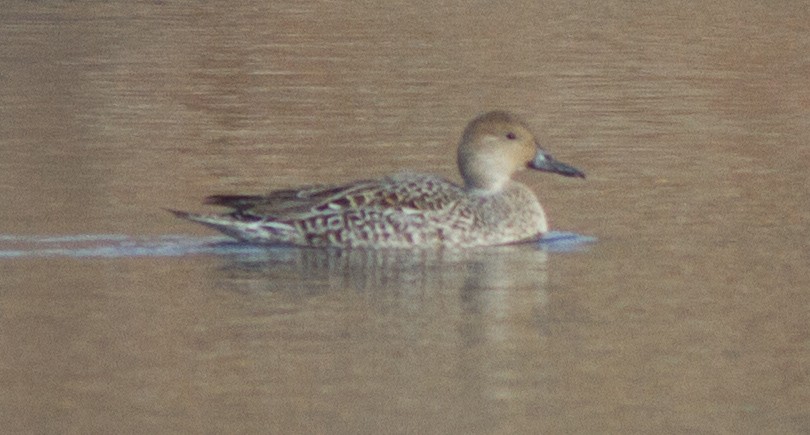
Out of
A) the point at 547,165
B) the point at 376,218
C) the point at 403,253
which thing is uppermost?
the point at 547,165

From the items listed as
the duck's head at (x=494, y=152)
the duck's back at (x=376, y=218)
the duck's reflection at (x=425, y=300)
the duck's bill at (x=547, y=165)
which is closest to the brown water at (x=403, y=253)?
the duck's reflection at (x=425, y=300)

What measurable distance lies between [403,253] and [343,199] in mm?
454

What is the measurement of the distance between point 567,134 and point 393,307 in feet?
19.4

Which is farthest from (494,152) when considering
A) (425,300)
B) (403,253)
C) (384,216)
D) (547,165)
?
(425,300)

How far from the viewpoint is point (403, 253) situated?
11969 mm

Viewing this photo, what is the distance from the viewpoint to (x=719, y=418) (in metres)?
8.12

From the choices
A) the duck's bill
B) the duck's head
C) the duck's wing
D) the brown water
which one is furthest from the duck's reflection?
the duck's bill

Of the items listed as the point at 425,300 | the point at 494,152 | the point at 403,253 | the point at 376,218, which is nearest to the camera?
the point at 425,300

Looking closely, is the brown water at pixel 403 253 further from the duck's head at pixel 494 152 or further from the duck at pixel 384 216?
the duck's head at pixel 494 152

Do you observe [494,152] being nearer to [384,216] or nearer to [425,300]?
[384,216]

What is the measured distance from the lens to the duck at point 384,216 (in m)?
12.1

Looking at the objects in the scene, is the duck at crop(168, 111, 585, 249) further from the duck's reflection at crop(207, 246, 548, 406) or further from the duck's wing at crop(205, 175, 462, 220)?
the duck's reflection at crop(207, 246, 548, 406)

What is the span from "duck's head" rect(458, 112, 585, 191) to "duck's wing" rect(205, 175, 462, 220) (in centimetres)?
43

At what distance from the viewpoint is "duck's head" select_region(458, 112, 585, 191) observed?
12805 millimetres
